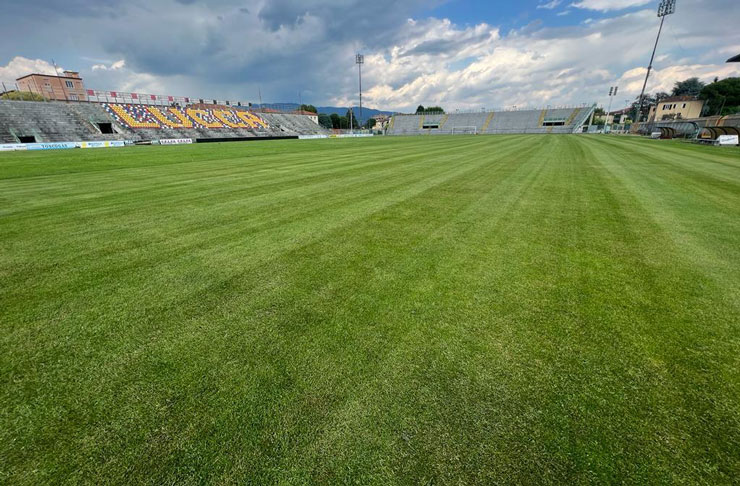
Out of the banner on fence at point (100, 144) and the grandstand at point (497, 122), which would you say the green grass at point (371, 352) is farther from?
the grandstand at point (497, 122)

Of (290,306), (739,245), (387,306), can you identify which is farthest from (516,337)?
(739,245)

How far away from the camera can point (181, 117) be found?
47.4 meters

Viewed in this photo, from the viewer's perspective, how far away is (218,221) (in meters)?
5.62

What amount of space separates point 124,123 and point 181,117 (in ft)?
29.3

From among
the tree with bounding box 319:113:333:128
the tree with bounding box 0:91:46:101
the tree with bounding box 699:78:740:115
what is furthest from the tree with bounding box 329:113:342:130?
the tree with bounding box 699:78:740:115

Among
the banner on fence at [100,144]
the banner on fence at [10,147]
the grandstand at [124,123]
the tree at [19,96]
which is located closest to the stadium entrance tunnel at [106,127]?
the grandstand at [124,123]

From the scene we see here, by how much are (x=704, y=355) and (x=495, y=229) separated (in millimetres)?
3029

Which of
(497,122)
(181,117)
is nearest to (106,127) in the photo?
(181,117)

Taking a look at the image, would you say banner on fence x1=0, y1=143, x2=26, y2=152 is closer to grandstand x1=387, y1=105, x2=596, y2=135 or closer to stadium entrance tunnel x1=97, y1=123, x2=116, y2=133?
stadium entrance tunnel x1=97, y1=123, x2=116, y2=133

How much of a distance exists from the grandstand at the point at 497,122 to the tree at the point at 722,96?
24619 millimetres

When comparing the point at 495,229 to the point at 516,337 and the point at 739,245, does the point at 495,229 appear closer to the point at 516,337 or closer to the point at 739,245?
the point at 516,337

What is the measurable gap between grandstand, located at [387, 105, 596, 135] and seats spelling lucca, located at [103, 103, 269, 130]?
4542 centimetres

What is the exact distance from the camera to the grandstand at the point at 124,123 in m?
32.1

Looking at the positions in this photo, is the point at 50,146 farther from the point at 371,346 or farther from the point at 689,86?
the point at 689,86
